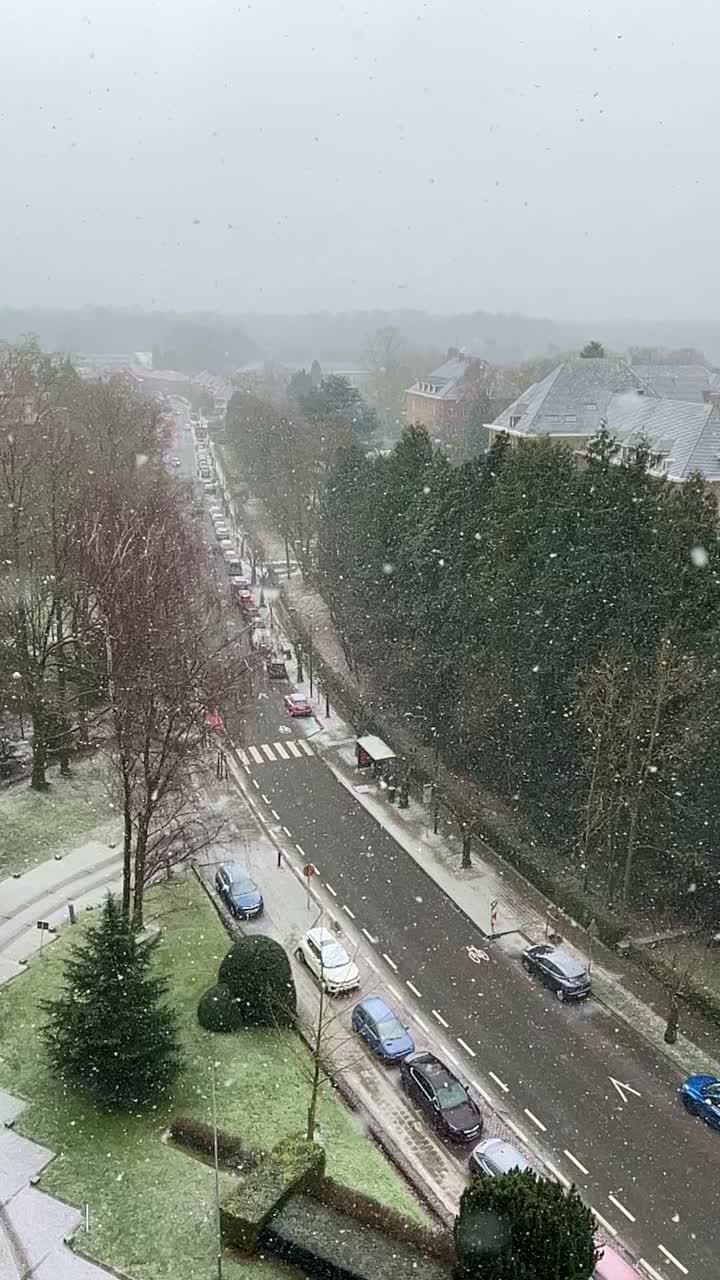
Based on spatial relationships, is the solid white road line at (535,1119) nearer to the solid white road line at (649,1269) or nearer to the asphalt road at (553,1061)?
the asphalt road at (553,1061)

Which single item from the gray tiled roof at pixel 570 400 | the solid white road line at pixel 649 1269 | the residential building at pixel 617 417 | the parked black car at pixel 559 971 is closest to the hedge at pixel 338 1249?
the solid white road line at pixel 649 1269

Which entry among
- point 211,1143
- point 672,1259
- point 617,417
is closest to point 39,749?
point 211,1143

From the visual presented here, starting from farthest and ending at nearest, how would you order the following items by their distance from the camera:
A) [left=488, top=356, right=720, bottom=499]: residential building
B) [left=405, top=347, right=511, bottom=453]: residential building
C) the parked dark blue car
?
[left=405, top=347, right=511, bottom=453]: residential building, [left=488, top=356, right=720, bottom=499]: residential building, the parked dark blue car

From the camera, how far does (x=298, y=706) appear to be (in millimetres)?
41312

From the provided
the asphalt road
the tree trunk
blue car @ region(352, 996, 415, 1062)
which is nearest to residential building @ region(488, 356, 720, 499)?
the asphalt road

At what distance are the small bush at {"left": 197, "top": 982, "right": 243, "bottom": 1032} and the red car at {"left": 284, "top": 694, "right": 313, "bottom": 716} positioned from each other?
21.3 m

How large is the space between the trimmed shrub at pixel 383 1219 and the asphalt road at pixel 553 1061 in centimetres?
455

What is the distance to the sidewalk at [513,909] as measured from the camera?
21.5 m

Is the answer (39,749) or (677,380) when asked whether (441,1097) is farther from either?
(677,380)

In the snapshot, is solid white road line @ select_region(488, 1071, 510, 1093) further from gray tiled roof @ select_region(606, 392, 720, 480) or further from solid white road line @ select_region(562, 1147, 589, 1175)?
gray tiled roof @ select_region(606, 392, 720, 480)

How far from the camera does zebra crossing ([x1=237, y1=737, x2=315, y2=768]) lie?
36.7 meters

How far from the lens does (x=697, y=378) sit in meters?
80.5

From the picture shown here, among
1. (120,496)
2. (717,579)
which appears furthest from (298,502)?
(717,579)

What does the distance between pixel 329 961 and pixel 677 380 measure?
6883cm
